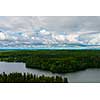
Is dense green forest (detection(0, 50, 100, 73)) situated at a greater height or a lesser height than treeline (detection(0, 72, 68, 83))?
greater

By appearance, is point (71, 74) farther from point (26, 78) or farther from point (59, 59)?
point (26, 78)

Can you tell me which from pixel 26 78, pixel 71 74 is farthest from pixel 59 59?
pixel 26 78

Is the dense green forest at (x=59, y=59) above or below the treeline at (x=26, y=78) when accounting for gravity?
above
